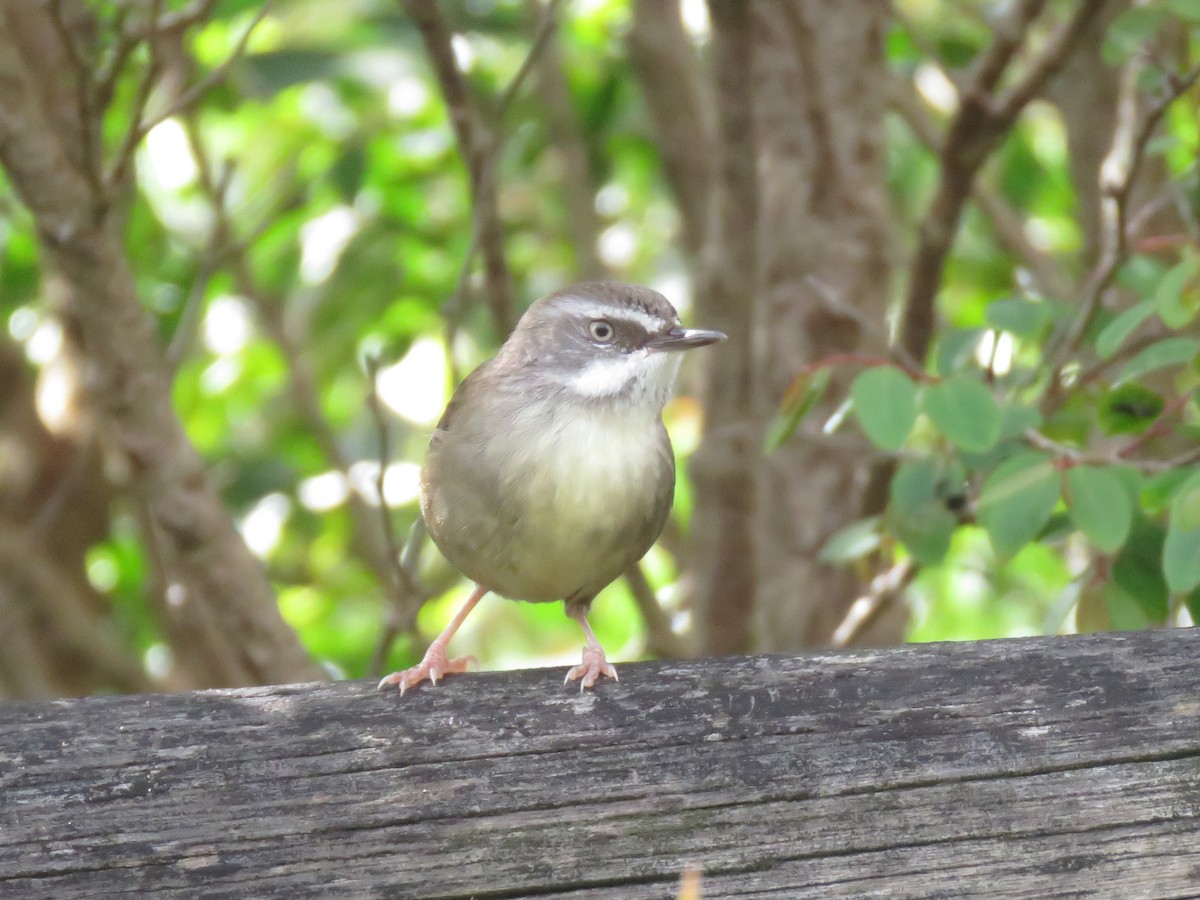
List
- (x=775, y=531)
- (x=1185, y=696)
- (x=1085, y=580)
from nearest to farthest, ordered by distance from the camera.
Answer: (x=1185, y=696)
(x=1085, y=580)
(x=775, y=531)

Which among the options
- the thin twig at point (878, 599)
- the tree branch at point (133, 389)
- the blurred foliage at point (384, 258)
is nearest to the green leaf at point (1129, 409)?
the blurred foliage at point (384, 258)

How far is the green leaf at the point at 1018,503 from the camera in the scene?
3.08 m

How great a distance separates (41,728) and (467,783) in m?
0.67

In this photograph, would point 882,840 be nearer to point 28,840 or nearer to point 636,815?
point 636,815

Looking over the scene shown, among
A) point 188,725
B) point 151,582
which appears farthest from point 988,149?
point 151,582

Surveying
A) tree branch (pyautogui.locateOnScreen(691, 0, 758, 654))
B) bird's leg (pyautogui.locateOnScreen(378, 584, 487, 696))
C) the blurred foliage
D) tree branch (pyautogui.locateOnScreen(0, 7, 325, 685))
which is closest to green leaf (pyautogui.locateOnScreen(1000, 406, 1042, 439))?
the blurred foliage

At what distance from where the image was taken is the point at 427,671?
9.66 feet

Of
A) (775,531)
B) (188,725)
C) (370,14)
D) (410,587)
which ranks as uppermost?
(370,14)

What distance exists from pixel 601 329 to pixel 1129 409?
1352 millimetres

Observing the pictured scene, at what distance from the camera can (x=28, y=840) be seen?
7.15 feet

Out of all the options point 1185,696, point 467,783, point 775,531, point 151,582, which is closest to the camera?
point 467,783

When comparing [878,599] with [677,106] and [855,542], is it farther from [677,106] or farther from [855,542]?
[677,106]

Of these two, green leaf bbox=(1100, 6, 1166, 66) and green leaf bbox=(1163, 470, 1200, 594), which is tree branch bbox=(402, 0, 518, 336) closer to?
green leaf bbox=(1100, 6, 1166, 66)

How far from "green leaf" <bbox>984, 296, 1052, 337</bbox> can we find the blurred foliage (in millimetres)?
410
